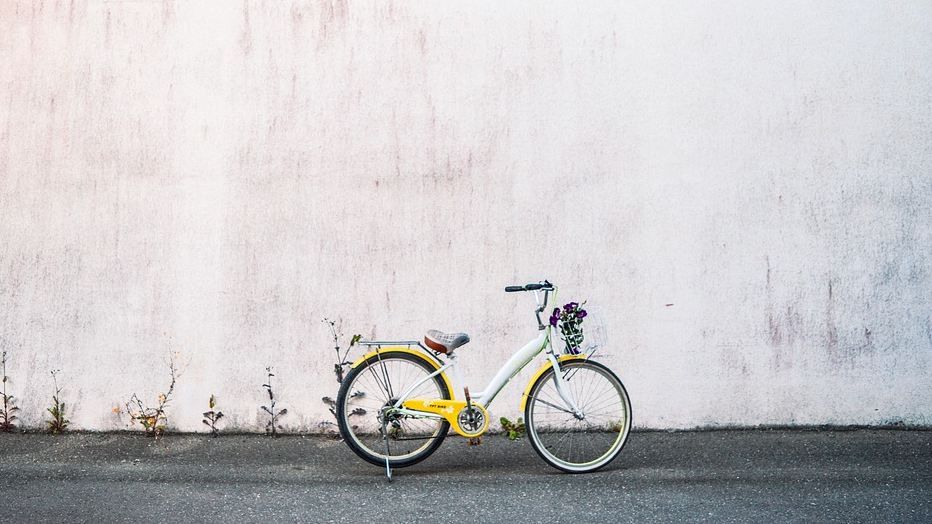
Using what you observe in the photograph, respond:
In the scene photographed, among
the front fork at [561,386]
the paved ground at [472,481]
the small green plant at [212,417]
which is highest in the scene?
the front fork at [561,386]

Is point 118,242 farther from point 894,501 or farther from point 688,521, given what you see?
point 894,501

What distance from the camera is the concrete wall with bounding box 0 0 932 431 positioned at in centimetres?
636

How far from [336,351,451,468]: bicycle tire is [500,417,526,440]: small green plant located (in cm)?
82

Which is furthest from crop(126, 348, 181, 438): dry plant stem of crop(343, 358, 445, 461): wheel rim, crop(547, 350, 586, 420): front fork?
crop(547, 350, 586, 420): front fork

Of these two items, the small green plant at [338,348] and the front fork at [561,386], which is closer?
the front fork at [561,386]

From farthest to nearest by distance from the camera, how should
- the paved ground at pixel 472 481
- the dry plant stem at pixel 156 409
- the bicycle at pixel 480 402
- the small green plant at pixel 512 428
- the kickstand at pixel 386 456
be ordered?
the dry plant stem at pixel 156 409 → the small green plant at pixel 512 428 → the bicycle at pixel 480 402 → the kickstand at pixel 386 456 → the paved ground at pixel 472 481

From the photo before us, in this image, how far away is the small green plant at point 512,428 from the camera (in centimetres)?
630

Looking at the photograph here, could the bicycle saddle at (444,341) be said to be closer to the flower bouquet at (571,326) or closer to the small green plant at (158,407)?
the flower bouquet at (571,326)

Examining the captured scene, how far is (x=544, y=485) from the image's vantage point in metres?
5.24

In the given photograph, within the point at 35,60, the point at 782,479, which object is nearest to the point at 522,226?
the point at 782,479

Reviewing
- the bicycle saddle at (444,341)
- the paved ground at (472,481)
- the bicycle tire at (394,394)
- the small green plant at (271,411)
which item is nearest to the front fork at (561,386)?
the paved ground at (472,481)

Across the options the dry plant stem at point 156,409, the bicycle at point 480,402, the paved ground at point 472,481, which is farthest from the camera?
the dry plant stem at point 156,409

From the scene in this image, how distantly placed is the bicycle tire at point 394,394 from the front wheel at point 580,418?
1.89 ft

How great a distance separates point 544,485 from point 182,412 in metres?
2.78
